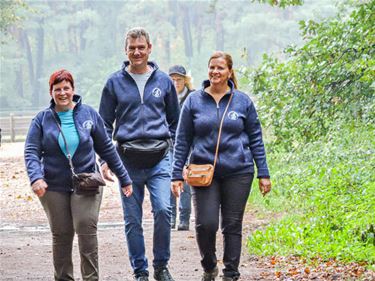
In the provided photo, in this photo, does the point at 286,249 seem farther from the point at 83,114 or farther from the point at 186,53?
the point at 186,53

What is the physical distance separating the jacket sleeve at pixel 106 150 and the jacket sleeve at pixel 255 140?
3.21ft

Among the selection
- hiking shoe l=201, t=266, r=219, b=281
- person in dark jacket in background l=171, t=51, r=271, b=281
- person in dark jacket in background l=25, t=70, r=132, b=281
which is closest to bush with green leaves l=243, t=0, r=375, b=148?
person in dark jacket in background l=171, t=51, r=271, b=281

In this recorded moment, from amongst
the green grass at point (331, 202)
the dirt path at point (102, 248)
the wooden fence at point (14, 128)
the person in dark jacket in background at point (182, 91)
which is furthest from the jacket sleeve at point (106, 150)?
the wooden fence at point (14, 128)

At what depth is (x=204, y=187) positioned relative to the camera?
702 centimetres

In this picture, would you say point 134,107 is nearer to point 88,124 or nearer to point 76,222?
point 88,124

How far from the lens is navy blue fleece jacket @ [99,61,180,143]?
7457mm

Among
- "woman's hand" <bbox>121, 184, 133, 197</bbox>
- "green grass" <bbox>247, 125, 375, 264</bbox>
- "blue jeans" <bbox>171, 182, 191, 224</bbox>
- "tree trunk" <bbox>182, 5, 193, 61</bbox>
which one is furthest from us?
"tree trunk" <bbox>182, 5, 193, 61</bbox>

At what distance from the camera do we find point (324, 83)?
37.9 feet

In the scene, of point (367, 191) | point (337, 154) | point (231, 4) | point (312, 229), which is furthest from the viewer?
point (231, 4)

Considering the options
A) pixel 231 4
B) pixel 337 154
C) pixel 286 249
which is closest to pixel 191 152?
pixel 286 249

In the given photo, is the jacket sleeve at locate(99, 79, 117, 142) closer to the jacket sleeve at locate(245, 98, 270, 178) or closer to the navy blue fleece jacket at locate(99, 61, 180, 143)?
the navy blue fleece jacket at locate(99, 61, 180, 143)

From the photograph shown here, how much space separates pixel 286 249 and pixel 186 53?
66.7 m

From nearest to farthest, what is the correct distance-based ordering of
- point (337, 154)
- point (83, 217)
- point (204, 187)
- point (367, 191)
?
point (83, 217) → point (204, 187) → point (367, 191) → point (337, 154)

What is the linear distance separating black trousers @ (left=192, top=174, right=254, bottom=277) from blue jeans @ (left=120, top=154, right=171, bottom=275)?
40 centimetres
